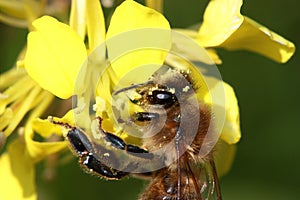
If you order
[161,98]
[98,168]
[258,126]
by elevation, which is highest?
[161,98]

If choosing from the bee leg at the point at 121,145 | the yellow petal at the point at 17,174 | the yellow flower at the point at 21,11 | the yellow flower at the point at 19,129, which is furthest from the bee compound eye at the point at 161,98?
the yellow flower at the point at 21,11

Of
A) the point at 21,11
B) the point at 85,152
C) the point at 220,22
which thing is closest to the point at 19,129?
the point at 85,152

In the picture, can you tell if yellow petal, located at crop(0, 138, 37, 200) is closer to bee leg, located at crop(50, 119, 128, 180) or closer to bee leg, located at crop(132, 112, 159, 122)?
bee leg, located at crop(50, 119, 128, 180)

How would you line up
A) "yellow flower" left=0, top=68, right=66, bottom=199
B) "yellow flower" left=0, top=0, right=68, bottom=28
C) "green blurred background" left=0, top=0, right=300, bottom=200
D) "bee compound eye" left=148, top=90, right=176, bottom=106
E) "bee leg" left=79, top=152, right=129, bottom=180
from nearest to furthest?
"bee compound eye" left=148, top=90, right=176, bottom=106
"bee leg" left=79, top=152, right=129, bottom=180
"yellow flower" left=0, top=68, right=66, bottom=199
"yellow flower" left=0, top=0, right=68, bottom=28
"green blurred background" left=0, top=0, right=300, bottom=200

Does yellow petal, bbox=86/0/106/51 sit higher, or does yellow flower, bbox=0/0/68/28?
yellow petal, bbox=86/0/106/51

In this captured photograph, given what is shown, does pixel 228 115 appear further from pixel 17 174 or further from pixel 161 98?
pixel 17 174

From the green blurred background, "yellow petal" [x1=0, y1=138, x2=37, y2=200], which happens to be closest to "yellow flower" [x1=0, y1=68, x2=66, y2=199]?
"yellow petal" [x1=0, y1=138, x2=37, y2=200]

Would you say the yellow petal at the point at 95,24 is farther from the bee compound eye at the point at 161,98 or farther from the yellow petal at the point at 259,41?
the yellow petal at the point at 259,41

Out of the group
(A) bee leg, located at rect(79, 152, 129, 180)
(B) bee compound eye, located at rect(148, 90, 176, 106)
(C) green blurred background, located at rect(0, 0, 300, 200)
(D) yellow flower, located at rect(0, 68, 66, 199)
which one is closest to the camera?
(B) bee compound eye, located at rect(148, 90, 176, 106)
